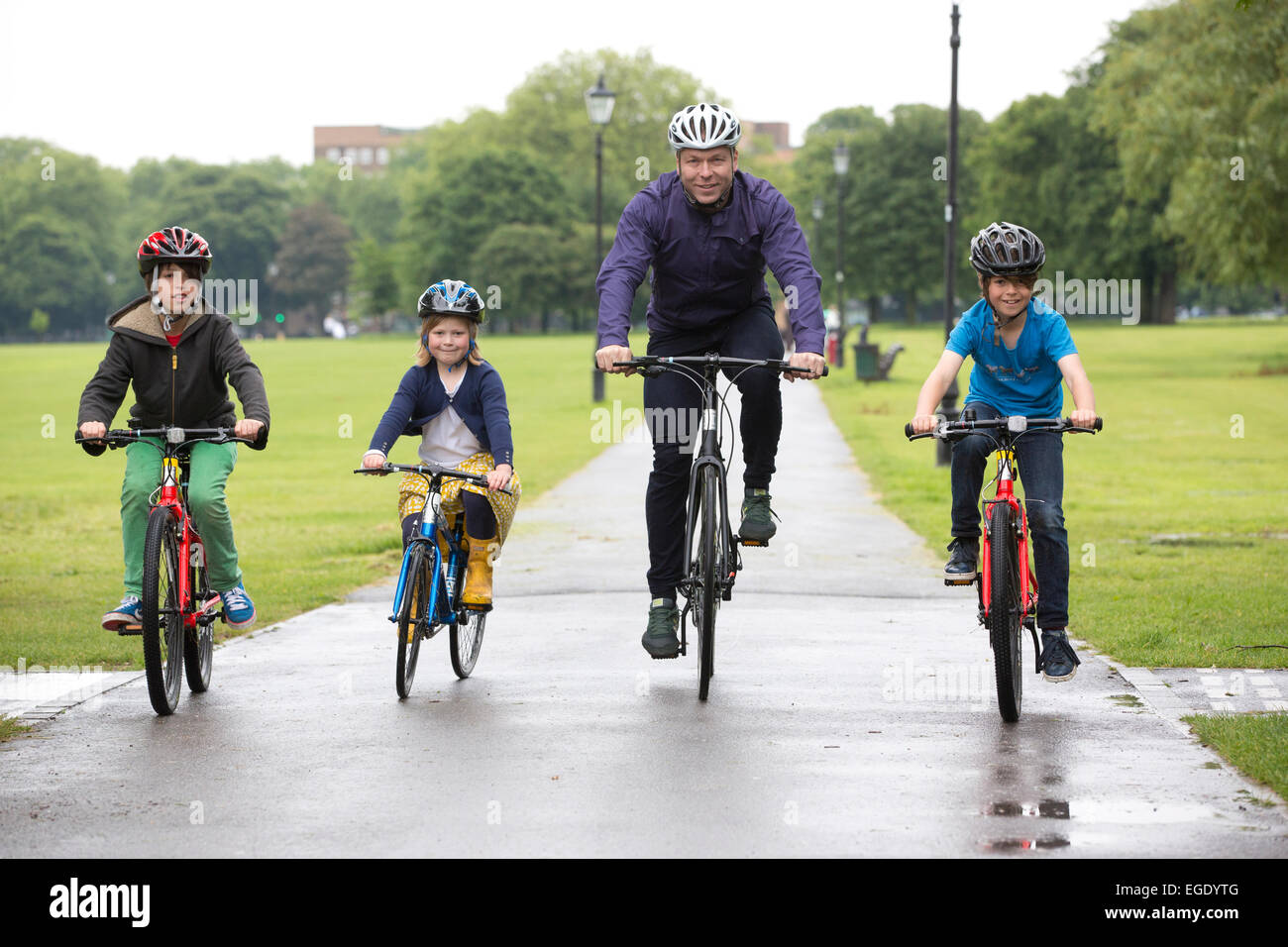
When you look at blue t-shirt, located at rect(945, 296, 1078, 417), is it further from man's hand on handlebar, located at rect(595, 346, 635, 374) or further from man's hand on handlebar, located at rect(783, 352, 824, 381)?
man's hand on handlebar, located at rect(595, 346, 635, 374)

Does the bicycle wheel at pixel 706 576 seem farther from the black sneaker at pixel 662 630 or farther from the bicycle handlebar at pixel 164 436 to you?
the bicycle handlebar at pixel 164 436

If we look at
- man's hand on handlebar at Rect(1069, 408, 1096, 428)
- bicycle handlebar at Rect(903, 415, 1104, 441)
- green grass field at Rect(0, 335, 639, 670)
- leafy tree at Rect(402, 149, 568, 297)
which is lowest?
green grass field at Rect(0, 335, 639, 670)

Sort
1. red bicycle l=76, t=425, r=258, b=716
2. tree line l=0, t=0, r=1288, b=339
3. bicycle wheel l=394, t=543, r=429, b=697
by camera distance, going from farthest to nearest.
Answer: tree line l=0, t=0, r=1288, b=339 < bicycle wheel l=394, t=543, r=429, b=697 < red bicycle l=76, t=425, r=258, b=716

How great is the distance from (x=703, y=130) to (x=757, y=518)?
1.60m

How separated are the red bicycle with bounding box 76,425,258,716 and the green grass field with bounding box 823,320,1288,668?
157 inches

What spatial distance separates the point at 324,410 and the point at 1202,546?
79.1ft

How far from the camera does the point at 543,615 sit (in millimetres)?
9031

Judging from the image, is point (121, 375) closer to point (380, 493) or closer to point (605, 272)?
point (605, 272)

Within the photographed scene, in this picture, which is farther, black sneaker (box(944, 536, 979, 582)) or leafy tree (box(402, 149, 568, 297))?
leafy tree (box(402, 149, 568, 297))

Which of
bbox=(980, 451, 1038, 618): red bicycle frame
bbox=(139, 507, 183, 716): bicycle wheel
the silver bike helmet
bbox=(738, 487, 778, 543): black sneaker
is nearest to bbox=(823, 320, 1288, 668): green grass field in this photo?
bbox=(980, 451, 1038, 618): red bicycle frame

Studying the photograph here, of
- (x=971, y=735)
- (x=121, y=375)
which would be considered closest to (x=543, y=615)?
(x=121, y=375)

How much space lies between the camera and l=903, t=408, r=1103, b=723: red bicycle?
6.08 meters

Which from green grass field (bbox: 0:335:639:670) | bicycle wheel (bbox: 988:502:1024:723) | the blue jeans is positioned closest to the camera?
bicycle wheel (bbox: 988:502:1024:723)
